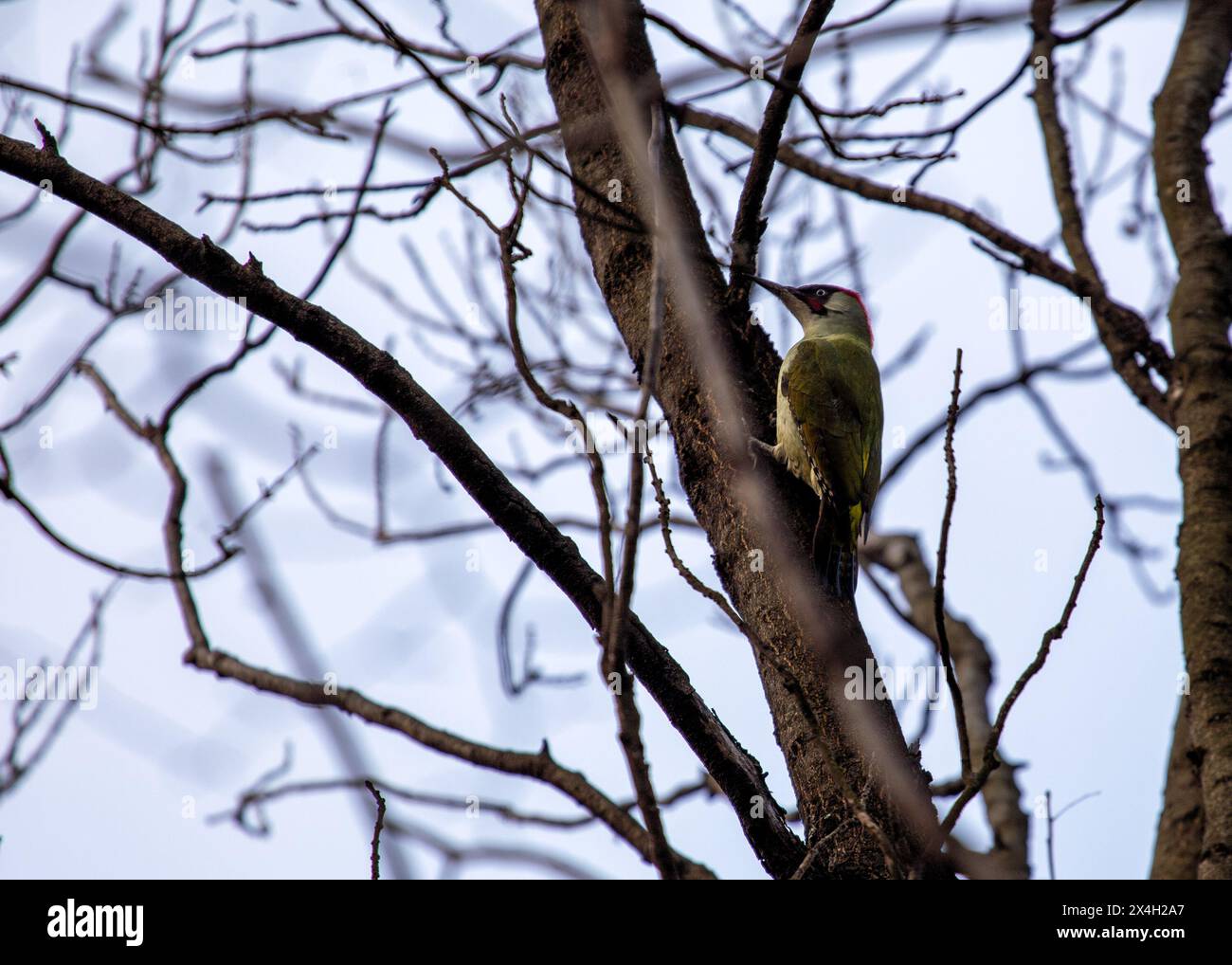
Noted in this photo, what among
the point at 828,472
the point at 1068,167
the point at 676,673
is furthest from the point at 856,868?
the point at 1068,167

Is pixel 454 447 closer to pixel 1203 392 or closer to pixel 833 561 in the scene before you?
pixel 833 561

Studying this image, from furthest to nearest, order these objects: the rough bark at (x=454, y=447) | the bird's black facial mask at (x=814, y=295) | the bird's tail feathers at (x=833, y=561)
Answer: the bird's black facial mask at (x=814, y=295) < the bird's tail feathers at (x=833, y=561) < the rough bark at (x=454, y=447)

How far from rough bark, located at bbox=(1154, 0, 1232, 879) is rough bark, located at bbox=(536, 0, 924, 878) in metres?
1.39

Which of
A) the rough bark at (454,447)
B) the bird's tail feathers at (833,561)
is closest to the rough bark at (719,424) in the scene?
the bird's tail feathers at (833,561)

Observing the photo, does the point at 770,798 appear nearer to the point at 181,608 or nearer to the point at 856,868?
the point at 856,868

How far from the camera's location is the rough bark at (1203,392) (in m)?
3.48

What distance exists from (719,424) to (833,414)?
194 centimetres

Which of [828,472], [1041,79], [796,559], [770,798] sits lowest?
[770,798]

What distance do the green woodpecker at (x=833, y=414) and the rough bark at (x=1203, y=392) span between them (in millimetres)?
1142

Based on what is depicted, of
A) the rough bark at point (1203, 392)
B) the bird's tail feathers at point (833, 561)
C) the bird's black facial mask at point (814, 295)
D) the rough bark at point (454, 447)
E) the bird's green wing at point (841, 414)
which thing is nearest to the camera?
the rough bark at point (454, 447)

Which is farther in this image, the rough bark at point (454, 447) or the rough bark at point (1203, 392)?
the rough bark at point (1203, 392)

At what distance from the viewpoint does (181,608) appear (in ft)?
13.9

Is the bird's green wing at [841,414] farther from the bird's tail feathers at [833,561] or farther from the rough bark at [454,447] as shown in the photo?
the rough bark at [454,447]
